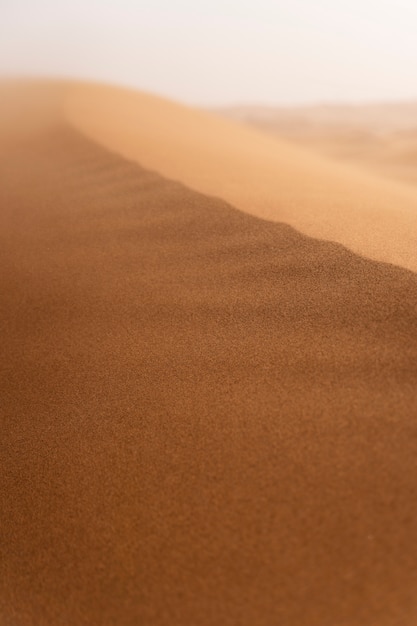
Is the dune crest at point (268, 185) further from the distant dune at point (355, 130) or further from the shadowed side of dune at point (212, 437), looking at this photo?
the distant dune at point (355, 130)

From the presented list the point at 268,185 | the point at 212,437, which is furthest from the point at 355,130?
the point at 212,437

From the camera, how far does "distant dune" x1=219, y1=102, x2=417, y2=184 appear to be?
170 inches

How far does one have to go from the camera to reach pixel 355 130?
666 centimetres

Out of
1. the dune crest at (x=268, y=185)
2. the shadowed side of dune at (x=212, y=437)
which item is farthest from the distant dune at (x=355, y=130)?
the shadowed side of dune at (x=212, y=437)

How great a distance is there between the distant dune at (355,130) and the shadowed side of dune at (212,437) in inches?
99.0

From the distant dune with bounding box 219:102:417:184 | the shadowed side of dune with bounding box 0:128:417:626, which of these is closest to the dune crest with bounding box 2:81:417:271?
the shadowed side of dune with bounding box 0:128:417:626

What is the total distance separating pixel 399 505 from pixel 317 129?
302 inches

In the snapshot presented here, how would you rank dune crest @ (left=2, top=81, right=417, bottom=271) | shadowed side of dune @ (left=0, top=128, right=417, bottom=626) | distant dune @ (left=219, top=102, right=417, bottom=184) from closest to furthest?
shadowed side of dune @ (left=0, top=128, right=417, bottom=626)
dune crest @ (left=2, top=81, right=417, bottom=271)
distant dune @ (left=219, top=102, right=417, bottom=184)

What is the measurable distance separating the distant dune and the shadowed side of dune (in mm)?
2514

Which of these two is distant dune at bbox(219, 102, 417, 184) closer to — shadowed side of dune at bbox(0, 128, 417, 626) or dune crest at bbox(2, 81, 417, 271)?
dune crest at bbox(2, 81, 417, 271)

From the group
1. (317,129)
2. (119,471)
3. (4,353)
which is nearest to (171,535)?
(119,471)

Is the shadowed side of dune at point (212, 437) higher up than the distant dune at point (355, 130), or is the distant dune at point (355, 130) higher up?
the distant dune at point (355, 130)

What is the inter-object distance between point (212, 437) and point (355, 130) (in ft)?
22.1

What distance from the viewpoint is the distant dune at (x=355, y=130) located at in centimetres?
432
